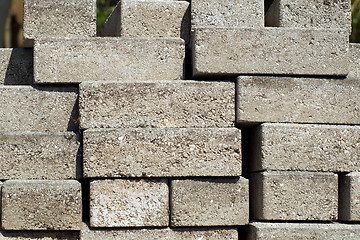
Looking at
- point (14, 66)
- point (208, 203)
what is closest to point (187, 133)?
point (208, 203)

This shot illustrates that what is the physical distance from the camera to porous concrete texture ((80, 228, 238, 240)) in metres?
4.10

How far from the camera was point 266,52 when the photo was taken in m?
4.21

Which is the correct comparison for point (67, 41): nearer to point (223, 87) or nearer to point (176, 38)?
point (176, 38)

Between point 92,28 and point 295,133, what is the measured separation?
69.5 inches

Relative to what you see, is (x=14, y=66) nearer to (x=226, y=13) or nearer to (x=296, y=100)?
(x=226, y=13)

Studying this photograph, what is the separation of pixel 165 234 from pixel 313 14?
2041 millimetres

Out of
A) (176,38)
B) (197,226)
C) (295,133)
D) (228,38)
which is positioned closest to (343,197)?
(295,133)

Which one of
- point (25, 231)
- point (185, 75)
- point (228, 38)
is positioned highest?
point (228, 38)

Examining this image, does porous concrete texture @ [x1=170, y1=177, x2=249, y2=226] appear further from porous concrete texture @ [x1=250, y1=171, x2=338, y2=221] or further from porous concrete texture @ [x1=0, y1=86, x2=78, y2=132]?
porous concrete texture @ [x1=0, y1=86, x2=78, y2=132]

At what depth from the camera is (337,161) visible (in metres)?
4.20

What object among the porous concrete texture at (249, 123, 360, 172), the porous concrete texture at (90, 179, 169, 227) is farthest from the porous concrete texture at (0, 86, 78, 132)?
the porous concrete texture at (249, 123, 360, 172)

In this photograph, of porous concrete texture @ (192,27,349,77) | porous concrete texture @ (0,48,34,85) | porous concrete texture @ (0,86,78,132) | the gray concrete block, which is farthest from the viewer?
porous concrete texture @ (0,48,34,85)

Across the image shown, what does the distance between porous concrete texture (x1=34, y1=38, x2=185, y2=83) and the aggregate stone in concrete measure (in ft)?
1.44

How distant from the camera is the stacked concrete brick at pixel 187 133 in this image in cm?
410
